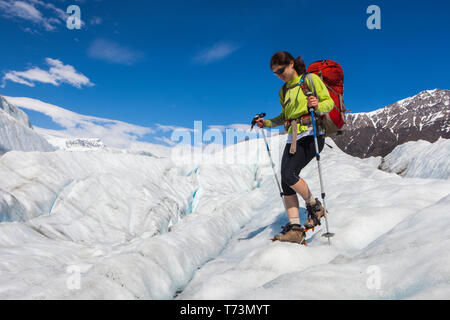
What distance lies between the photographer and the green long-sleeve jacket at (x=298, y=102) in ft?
12.5

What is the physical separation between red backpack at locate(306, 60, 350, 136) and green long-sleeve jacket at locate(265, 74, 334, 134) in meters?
0.26

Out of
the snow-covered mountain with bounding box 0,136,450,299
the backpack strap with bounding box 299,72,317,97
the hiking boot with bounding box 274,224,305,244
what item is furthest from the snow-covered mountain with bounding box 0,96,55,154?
the backpack strap with bounding box 299,72,317,97

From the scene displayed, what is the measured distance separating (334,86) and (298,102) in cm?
62

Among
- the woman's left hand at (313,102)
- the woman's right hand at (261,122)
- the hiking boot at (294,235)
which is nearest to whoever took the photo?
the woman's left hand at (313,102)

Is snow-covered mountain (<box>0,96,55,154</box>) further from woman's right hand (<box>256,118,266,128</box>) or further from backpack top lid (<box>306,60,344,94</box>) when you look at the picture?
backpack top lid (<box>306,60,344,94</box>)

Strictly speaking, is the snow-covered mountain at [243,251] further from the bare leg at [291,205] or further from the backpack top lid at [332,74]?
the backpack top lid at [332,74]

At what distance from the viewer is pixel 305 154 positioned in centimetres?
423

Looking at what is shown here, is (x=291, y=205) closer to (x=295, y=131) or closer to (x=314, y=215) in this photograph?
(x=314, y=215)

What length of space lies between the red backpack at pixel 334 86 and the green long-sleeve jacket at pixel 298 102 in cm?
26

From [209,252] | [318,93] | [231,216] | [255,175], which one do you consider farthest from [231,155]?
[318,93]

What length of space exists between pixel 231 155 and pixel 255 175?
3142 millimetres

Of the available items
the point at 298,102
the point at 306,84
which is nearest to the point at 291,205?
the point at 298,102

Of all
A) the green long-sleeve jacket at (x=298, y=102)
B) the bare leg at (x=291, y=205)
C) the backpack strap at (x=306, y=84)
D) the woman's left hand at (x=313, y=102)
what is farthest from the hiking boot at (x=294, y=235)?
the backpack strap at (x=306, y=84)

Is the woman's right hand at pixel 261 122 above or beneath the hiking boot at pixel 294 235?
above
